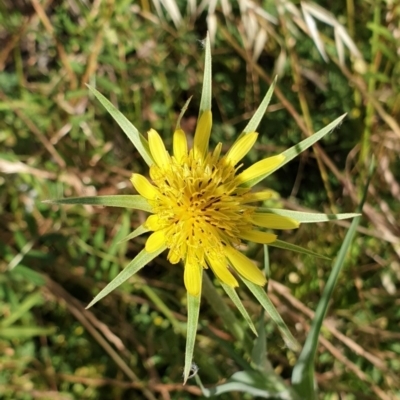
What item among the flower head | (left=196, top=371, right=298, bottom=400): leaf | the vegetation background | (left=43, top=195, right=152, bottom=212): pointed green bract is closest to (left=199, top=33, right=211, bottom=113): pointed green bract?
the flower head

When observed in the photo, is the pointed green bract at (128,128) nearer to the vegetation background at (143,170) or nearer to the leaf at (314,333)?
the leaf at (314,333)

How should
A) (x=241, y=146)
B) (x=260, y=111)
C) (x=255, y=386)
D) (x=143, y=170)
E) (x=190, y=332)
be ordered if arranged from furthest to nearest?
(x=143, y=170) → (x=255, y=386) → (x=241, y=146) → (x=260, y=111) → (x=190, y=332)

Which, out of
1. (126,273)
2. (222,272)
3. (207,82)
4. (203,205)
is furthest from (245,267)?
(207,82)

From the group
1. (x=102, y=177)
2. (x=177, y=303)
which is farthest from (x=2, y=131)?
(x=177, y=303)

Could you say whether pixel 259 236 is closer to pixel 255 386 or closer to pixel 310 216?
pixel 310 216

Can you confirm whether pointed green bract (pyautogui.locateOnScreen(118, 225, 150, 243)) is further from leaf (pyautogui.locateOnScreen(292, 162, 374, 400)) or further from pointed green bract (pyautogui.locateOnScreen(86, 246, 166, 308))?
leaf (pyautogui.locateOnScreen(292, 162, 374, 400))

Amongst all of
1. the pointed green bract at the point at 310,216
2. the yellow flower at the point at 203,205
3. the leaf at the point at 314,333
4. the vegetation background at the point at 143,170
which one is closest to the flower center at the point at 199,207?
the yellow flower at the point at 203,205
